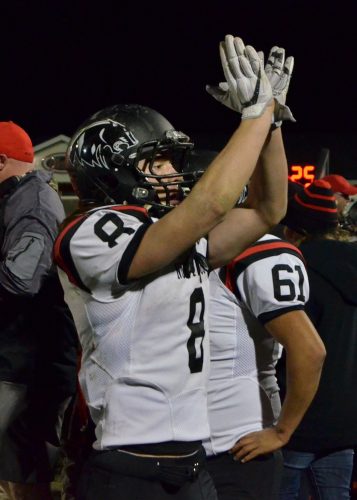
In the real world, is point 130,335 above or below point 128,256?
below

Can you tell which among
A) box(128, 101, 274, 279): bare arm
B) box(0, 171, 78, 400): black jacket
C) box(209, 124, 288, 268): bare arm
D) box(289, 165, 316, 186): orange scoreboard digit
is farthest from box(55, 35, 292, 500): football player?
box(289, 165, 316, 186): orange scoreboard digit

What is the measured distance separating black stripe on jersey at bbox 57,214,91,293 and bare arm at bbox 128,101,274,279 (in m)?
0.16

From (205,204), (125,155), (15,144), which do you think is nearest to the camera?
(205,204)

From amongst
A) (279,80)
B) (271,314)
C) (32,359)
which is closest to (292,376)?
(271,314)

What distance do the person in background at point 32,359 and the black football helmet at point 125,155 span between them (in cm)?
111

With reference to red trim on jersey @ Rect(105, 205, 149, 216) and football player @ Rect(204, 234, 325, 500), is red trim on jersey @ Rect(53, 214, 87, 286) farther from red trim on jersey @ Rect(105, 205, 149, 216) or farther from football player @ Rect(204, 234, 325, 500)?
football player @ Rect(204, 234, 325, 500)

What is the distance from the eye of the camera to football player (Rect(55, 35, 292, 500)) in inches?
88.4

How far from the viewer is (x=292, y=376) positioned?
9.42 feet

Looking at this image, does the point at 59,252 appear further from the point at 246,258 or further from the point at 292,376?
the point at 292,376

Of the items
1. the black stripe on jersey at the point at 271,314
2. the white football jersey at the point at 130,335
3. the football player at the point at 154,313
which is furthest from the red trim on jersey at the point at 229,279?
the white football jersey at the point at 130,335

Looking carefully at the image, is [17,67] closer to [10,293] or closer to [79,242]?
[10,293]

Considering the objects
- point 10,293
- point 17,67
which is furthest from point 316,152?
point 10,293

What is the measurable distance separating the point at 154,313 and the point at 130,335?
0.08 metres

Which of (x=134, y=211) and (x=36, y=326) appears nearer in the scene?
(x=134, y=211)
